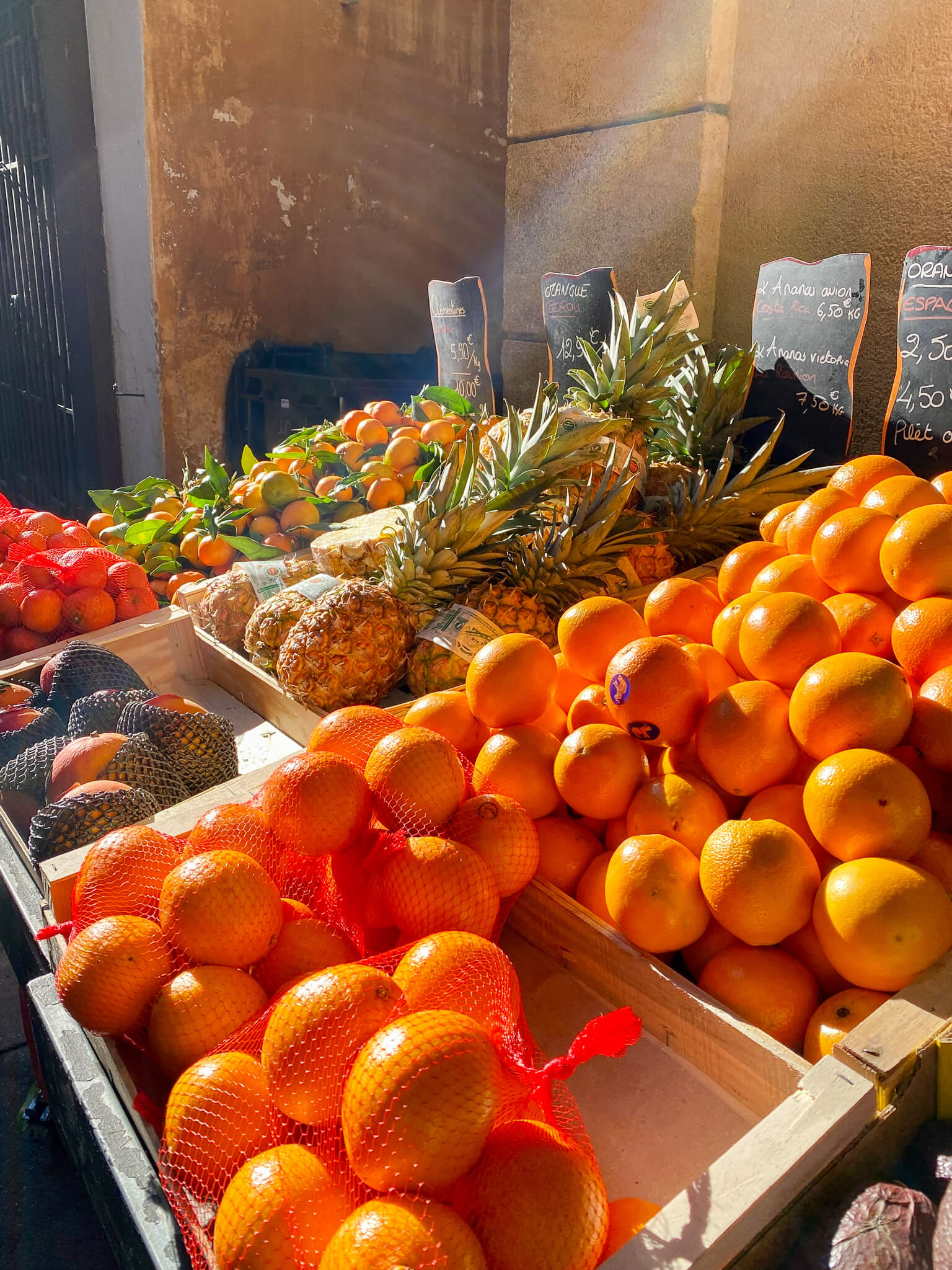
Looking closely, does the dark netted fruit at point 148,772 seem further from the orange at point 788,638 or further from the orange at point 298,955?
the orange at point 788,638

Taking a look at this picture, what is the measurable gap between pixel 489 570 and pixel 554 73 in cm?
351

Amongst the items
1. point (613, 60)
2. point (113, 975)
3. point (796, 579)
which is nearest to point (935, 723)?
point (796, 579)

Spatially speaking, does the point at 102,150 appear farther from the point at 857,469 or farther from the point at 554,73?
the point at 857,469

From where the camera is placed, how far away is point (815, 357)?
3270 millimetres

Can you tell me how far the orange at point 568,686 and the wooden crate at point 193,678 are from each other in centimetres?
84

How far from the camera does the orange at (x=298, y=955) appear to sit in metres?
1.59

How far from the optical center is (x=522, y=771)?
1926 mm

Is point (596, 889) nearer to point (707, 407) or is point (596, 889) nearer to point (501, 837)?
point (501, 837)

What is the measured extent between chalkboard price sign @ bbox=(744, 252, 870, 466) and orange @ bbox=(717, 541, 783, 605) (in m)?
1.22

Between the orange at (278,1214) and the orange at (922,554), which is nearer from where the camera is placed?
the orange at (278,1214)

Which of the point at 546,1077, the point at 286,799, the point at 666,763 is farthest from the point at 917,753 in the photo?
the point at 286,799

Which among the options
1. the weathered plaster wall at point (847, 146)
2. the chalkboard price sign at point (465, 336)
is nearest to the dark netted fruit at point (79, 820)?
the chalkboard price sign at point (465, 336)

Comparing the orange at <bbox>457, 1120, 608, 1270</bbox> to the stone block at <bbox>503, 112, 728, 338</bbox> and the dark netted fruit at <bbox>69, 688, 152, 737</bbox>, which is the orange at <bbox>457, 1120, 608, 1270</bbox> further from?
the stone block at <bbox>503, 112, 728, 338</bbox>

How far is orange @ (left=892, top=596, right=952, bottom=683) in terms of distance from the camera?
1718mm
